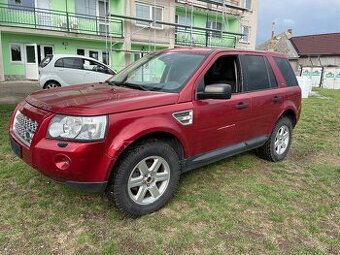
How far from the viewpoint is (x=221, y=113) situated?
148 inches

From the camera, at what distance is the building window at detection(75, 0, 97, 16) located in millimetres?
19964

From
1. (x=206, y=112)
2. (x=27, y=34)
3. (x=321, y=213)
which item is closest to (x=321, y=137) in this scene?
(x=321, y=213)

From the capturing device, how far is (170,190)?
3.40m

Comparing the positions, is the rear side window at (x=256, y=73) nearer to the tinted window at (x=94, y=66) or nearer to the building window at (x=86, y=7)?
the tinted window at (x=94, y=66)

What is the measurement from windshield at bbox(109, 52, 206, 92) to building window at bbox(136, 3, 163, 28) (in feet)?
61.8

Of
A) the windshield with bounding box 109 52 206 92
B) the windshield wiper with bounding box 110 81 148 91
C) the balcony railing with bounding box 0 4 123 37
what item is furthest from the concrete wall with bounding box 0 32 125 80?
the windshield wiper with bounding box 110 81 148 91

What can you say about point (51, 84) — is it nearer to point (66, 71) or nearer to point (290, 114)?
point (66, 71)

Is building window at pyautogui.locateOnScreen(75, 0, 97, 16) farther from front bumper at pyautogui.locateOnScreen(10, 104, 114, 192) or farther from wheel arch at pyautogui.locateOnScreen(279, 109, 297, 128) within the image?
front bumper at pyautogui.locateOnScreen(10, 104, 114, 192)

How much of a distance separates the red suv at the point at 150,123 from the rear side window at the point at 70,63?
7629 mm

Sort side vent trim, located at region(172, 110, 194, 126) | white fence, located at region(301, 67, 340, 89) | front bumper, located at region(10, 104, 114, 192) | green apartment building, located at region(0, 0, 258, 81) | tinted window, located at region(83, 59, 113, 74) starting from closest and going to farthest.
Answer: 1. front bumper, located at region(10, 104, 114, 192)
2. side vent trim, located at region(172, 110, 194, 126)
3. tinted window, located at region(83, 59, 113, 74)
4. green apartment building, located at region(0, 0, 258, 81)
5. white fence, located at region(301, 67, 340, 89)

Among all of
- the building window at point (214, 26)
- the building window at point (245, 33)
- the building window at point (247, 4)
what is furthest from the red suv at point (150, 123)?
the building window at point (247, 4)

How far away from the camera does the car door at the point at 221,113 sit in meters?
3.54

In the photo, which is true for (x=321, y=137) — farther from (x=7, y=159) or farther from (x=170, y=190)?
(x=7, y=159)

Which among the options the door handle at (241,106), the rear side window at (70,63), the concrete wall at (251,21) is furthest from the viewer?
the concrete wall at (251,21)
